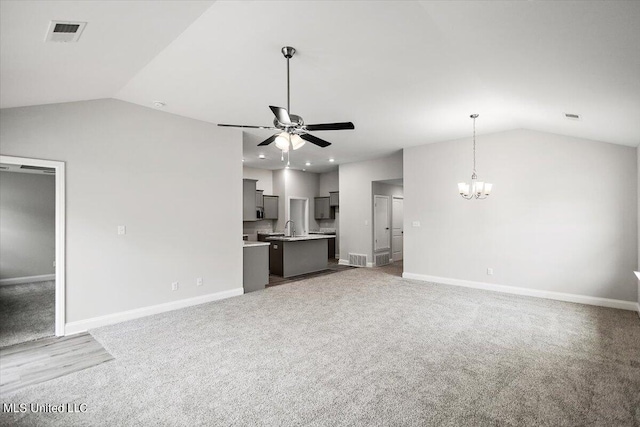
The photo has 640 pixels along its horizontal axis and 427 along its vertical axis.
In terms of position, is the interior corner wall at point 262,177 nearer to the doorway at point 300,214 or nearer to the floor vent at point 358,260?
the doorway at point 300,214

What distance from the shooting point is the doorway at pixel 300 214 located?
10703 millimetres

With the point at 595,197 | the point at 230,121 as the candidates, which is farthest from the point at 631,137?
the point at 230,121

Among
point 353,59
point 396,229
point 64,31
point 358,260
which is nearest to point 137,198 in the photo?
point 64,31

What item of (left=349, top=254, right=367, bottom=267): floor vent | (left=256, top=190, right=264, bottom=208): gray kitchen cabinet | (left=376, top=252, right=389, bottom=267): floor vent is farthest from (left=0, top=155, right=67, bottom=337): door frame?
(left=376, top=252, right=389, bottom=267): floor vent

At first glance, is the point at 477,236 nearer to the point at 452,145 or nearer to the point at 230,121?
the point at 452,145

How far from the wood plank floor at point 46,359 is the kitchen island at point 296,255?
412cm

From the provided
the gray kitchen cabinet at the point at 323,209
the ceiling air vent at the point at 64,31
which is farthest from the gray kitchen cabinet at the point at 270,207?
the ceiling air vent at the point at 64,31

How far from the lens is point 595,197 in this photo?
4914mm

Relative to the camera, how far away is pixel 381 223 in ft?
29.8

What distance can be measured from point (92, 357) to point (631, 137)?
23.0 feet

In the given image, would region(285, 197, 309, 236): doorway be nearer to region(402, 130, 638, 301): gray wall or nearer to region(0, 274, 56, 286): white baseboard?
region(402, 130, 638, 301): gray wall

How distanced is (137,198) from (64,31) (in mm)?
2580

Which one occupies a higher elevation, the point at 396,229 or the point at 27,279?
the point at 396,229

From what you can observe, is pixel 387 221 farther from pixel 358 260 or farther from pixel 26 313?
pixel 26 313
